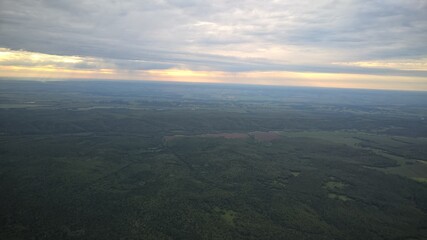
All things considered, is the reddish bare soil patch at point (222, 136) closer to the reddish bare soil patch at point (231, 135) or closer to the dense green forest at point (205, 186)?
the reddish bare soil patch at point (231, 135)

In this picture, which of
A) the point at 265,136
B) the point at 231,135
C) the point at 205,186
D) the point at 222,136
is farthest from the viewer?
the point at 231,135

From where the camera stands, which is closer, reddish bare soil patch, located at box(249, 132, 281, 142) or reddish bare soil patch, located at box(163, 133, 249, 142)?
reddish bare soil patch, located at box(163, 133, 249, 142)

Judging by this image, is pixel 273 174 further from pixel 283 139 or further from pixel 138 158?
pixel 283 139

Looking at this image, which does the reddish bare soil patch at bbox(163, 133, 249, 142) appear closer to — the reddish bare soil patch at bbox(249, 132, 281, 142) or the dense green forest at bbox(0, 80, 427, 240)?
the dense green forest at bbox(0, 80, 427, 240)

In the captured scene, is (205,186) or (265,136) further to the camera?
(265,136)

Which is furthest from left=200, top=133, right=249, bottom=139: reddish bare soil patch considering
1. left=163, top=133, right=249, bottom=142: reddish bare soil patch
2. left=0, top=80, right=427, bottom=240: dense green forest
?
left=0, top=80, right=427, bottom=240: dense green forest

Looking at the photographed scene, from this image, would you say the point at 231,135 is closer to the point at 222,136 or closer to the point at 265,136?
the point at 222,136

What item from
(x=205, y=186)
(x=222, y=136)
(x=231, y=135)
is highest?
(x=222, y=136)

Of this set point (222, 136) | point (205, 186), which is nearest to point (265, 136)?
point (222, 136)
